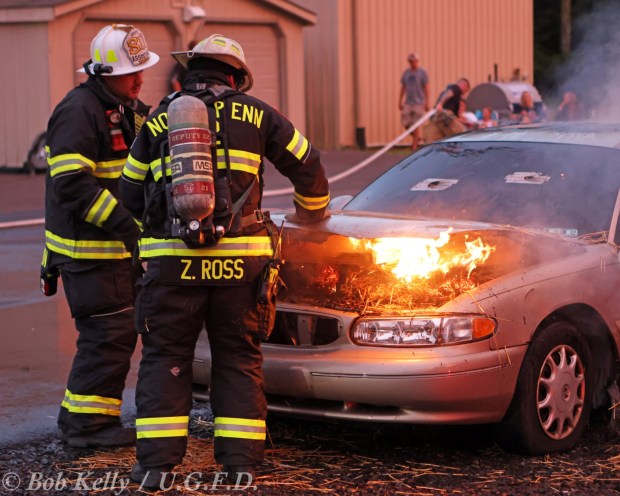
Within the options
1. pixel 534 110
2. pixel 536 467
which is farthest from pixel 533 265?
pixel 534 110

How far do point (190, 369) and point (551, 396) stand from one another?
153 cm

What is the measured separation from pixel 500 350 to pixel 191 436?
5.11 ft

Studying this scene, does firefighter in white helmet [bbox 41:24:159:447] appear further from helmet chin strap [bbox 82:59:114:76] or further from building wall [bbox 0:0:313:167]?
building wall [bbox 0:0:313:167]

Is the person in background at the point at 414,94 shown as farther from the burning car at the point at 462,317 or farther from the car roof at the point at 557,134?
the burning car at the point at 462,317

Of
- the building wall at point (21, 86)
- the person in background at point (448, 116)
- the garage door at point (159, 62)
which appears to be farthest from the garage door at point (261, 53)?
the building wall at point (21, 86)

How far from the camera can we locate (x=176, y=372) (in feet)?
16.3

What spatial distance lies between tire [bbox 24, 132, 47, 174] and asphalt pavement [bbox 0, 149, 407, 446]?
11.2 feet

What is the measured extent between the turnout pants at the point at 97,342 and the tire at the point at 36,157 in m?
13.6

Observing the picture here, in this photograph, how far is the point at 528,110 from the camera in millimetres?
22750

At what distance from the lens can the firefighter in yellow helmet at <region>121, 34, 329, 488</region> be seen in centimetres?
493

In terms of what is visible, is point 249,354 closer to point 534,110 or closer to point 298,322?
point 298,322

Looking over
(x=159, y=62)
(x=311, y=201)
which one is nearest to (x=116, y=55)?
(x=311, y=201)

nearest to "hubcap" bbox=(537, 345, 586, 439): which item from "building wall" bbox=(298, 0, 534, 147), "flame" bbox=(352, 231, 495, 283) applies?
"flame" bbox=(352, 231, 495, 283)

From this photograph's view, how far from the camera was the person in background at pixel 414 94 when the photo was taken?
2302 centimetres
